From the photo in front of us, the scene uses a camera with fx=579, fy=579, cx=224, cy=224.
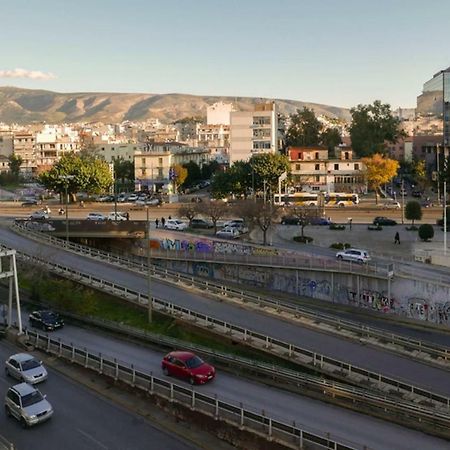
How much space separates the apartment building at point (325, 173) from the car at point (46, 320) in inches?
2289

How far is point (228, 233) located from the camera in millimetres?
52344

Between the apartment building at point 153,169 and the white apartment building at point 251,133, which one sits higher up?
the white apartment building at point 251,133

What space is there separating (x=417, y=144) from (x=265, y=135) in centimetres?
4630

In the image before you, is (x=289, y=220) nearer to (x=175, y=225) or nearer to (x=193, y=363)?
(x=175, y=225)

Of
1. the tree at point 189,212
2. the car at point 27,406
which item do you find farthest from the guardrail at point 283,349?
the tree at point 189,212

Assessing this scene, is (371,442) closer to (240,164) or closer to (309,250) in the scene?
(309,250)

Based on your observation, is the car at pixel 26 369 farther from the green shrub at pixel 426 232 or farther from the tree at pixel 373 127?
the tree at pixel 373 127

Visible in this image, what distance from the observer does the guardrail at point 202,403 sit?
15922 mm

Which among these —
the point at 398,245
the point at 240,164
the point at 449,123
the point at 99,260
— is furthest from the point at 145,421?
the point at 449,123

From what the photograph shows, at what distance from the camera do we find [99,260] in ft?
138

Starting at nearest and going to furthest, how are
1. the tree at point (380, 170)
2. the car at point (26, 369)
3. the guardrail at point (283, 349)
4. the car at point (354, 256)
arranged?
the guardrail at point (283, 349), the car at point (26, 369), the car at point (354, 256), the tree at point (380, 170)

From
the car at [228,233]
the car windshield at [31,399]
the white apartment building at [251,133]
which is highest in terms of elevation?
the white apartment building at [251,133]

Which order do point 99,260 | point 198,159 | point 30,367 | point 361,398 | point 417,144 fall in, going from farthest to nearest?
1. point 417,144
2. point 198,159
3. point 99,260
4. point 30,367
5. point 361,398

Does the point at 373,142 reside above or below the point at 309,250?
above
